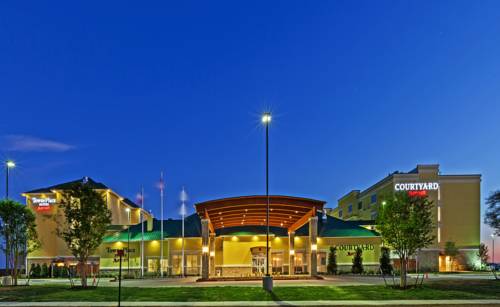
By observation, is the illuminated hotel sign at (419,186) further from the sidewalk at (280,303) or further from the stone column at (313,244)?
the sidewalk at (280,303)

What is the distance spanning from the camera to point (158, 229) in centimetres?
6425

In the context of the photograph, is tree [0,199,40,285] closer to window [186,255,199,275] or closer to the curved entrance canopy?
the curved entrance canopy

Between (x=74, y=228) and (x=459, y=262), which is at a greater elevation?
(x=74, y=228)

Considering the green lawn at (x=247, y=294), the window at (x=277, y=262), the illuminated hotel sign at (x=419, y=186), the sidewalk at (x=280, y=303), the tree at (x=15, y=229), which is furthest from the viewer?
the illuminated hotel sign at (x=419, y=186)

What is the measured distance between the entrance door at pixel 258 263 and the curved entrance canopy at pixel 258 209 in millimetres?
9226

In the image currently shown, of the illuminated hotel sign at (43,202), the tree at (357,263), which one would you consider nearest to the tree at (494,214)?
the tree at (357,263)

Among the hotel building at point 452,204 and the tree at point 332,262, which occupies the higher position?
the hotel building at point 452,204

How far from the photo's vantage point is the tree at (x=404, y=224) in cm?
2984

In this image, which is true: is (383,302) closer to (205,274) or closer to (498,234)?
(205,274)

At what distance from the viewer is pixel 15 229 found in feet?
121

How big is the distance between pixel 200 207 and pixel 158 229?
2582cm

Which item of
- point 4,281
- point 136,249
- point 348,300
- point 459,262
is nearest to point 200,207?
point 4,281

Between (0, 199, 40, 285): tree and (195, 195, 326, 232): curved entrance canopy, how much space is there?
1307cm

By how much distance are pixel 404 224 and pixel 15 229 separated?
91.9 ft
